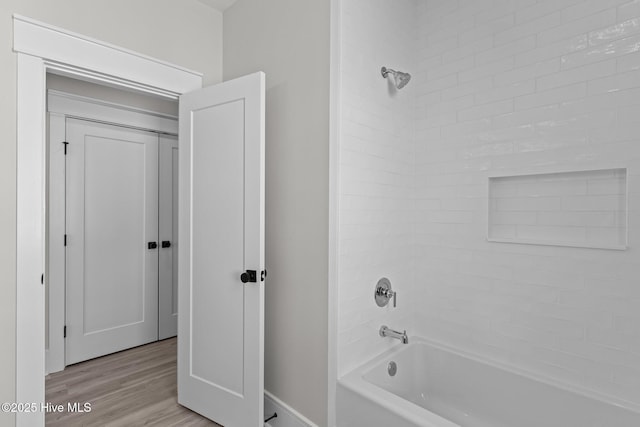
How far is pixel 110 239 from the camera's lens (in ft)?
10.1

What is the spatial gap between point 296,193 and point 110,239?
209 cm

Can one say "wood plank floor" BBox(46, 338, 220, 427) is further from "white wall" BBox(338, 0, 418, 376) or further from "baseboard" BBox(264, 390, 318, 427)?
"white wall" BBox(338, 0, 418, 376)

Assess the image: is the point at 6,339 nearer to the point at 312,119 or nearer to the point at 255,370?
the point at 255,370

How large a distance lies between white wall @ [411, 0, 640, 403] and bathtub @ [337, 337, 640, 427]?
0.09 metres

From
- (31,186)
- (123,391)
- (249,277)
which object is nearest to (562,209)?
(249,277)

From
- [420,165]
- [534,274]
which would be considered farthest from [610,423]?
[420,165]

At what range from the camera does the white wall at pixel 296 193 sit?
1813 millimetres

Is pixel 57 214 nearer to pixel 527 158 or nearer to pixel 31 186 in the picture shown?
pixel 31 186

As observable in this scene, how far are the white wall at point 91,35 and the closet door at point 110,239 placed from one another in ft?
4.13

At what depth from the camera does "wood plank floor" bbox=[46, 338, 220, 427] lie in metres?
2.12

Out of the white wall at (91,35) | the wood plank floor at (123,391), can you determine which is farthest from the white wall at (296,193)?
the wood plank floor at (123,391)

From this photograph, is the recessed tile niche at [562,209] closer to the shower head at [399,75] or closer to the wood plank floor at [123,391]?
the shower head at [399,75]

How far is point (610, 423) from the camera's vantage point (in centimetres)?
150

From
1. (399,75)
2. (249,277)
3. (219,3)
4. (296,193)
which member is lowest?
(249,277)
